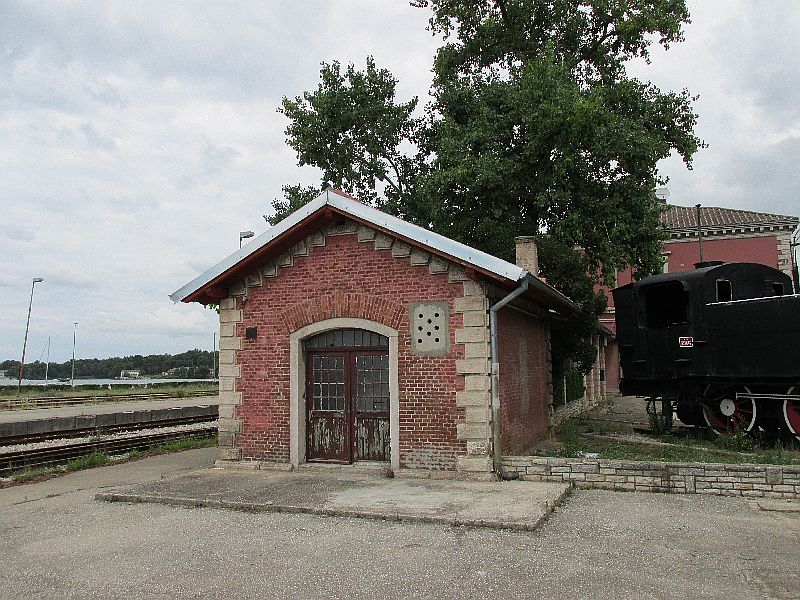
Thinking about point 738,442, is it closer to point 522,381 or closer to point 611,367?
point 522,381

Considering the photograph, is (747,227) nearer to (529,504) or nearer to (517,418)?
(517,418)

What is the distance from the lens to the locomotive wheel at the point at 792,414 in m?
12.0

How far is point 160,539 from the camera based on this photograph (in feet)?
22.9

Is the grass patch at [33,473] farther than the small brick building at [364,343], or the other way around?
the grass patch at [33,473]

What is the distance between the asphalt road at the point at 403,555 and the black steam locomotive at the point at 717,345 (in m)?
4.45

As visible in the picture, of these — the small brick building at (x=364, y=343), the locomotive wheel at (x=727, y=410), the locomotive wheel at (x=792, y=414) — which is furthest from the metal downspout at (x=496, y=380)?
the locomotive wheel at (x=792, y=414)

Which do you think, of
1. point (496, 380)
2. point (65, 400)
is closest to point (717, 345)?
point (496, 380)

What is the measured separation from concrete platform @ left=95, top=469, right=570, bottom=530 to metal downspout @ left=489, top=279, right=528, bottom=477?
42 cm

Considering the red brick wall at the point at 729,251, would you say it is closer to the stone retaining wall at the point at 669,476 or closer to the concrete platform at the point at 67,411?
the concrete platform at the point at 67,411

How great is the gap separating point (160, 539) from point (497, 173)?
13590mm

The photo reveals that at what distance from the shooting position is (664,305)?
14.1 meters

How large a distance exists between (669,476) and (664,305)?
5964mm

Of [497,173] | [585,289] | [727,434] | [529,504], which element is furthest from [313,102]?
[529,504]

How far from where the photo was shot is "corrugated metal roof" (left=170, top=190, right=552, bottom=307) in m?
9.36
